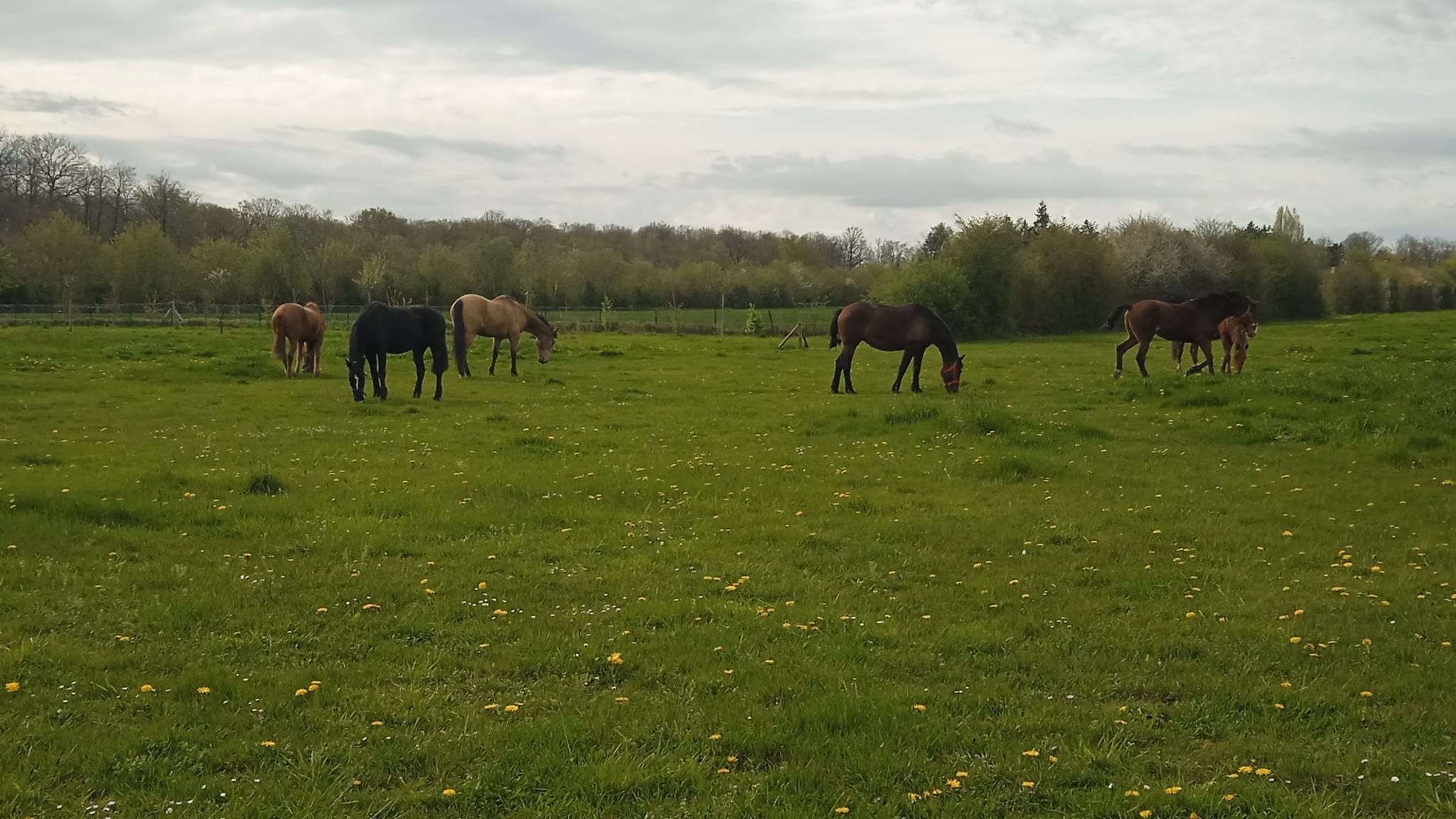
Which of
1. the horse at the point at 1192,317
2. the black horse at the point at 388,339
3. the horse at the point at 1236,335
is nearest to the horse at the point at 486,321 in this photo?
the black horse at the point at 388,339

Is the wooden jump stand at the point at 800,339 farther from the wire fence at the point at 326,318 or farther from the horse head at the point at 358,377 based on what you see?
the horse head at the point at 358,377

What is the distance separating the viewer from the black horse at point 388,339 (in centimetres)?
1967

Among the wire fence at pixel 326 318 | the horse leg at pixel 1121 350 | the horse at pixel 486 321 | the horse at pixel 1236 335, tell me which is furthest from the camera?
the wire fence at pixel 326 318

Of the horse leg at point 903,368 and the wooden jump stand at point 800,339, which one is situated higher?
the wooden jump stand at point 800,339

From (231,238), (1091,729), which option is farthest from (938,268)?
(231,238)

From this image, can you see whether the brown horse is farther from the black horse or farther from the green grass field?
the green grass field

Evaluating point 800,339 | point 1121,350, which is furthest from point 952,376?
point 800,339

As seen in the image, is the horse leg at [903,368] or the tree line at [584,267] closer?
the horse leg at [903,368]

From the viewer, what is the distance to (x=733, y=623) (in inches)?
262

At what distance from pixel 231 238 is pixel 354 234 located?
8998mm

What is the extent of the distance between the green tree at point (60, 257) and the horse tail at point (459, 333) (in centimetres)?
4019

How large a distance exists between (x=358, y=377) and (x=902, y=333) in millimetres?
11657

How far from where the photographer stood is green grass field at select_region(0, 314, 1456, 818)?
14.6 feet

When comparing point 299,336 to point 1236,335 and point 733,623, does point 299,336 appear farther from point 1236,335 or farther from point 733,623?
point 1236,335
